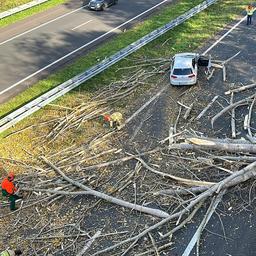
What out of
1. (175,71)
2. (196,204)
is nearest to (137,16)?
(175,71)

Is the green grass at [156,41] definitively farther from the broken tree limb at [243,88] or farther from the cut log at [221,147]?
the cut log at [221,147]

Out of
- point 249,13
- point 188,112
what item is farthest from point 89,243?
point 249,13

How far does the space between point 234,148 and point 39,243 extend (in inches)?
311

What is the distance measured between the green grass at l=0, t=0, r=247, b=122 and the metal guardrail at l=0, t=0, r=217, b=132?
295 mm

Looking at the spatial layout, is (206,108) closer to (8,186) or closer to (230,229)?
(230,229)

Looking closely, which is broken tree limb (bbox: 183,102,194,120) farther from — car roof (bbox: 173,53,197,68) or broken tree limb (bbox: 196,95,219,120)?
car roof (bbox: 173,53,197,68)

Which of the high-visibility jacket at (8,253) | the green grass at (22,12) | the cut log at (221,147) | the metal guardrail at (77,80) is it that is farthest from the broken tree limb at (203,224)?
the green grass at (22,12)

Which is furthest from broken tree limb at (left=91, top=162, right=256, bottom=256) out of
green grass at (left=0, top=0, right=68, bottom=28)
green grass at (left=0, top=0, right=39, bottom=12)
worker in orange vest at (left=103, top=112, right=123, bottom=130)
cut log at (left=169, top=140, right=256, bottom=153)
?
green grass at (left=0, top=0, right=39, bottom=12)

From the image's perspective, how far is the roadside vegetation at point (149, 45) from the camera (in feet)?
76.4

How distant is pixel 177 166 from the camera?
17.3 metres

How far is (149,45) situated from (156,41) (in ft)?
2.61

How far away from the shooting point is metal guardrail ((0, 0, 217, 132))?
831 inches

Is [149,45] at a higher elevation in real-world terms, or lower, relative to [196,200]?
higher

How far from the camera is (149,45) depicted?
2909 centimetres
